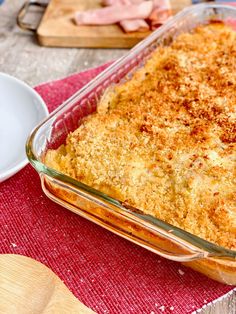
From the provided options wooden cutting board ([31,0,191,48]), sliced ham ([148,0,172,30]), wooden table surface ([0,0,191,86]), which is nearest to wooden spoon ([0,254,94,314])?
wooden table surface ([0,0,191,86])

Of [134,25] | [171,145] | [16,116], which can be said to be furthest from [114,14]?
[171,145]

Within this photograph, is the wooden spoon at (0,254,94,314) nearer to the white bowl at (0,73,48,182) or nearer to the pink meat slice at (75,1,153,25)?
the white bowl at (0,73,48,182)

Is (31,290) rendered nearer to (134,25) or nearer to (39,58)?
(39,58)

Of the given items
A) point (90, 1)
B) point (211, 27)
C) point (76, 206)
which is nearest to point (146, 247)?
point (76, 206)

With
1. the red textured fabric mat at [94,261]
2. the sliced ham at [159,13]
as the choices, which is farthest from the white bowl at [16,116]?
the sliced ham at [159,13]

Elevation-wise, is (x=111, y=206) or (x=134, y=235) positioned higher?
(x=111, y=206)

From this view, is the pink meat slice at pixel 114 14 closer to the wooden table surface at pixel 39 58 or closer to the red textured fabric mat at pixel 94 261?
the wooden table surface at pixel 39 58
